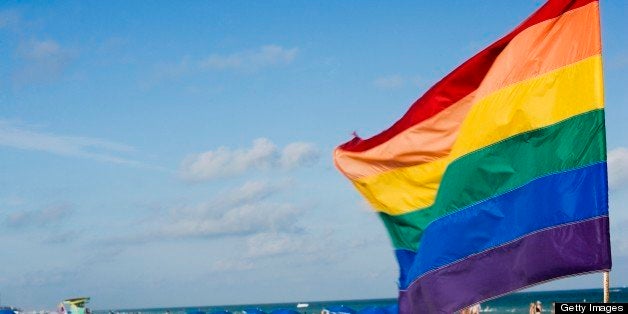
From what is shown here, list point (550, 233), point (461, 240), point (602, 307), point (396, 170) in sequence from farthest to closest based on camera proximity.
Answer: point (396, 170) < point (461, 240) < point (550, 233) < point (602, 307)

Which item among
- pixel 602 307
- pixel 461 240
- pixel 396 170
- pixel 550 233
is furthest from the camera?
pixel 396 170

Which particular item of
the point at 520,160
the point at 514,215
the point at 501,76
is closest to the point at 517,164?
the point at 520,160

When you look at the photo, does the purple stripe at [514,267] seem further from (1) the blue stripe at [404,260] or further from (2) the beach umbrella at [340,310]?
(2) the beach umbrella at [340,310]

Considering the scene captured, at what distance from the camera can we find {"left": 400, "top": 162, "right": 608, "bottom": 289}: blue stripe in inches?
401

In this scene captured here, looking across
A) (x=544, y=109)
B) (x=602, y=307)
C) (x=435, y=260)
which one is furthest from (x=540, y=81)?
(x=602, y=307)

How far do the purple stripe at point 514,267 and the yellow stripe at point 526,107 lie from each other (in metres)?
1.11

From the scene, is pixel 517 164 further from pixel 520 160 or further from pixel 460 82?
pixel 460 82

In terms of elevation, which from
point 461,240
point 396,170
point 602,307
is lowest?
point 602,307

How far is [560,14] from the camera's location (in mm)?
10695

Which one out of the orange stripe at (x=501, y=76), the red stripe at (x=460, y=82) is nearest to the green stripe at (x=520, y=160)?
the orange stripe at (x=501, y=76)

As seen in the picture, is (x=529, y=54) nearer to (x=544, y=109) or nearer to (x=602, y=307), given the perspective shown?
(x=544, y=109)

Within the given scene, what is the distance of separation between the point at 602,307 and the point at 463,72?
12.2ft

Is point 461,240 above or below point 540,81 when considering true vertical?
below

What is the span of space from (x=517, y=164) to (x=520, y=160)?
0.25 feet
